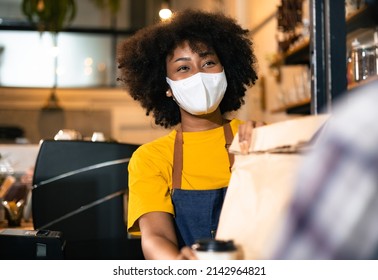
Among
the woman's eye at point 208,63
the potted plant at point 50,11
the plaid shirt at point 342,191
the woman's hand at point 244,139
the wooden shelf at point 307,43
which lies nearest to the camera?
the plaid shirt at point 342,191

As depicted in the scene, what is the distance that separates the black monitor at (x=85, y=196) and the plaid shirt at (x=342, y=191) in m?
1.46

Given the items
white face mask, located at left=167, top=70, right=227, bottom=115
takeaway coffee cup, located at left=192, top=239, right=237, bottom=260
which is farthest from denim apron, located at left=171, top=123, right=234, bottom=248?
takeaway coffee cup, located at left=192, top=239, right=237, bottom=260

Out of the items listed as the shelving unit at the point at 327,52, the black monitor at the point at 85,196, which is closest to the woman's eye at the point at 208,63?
the shelving unit at the point at 327,52

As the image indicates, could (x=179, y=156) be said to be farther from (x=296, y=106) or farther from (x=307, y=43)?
(x=296, y=106)

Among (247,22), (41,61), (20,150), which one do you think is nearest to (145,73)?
(20,150)

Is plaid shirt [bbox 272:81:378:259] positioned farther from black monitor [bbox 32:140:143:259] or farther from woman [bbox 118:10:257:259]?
black monitor [bbox 32:140:143:259]

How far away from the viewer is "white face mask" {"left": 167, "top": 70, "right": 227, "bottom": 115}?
5.39ft

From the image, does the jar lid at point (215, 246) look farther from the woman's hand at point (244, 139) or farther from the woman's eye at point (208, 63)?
the woman's eye at point (208, 63)

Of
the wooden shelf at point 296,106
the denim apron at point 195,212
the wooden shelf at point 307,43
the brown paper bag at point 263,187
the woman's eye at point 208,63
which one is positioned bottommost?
the denim apron at point 195,212

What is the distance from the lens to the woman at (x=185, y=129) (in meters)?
1.55

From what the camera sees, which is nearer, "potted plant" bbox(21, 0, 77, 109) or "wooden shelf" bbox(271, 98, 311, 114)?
"wooden shelf" bbox(271, 98, 311, 114)

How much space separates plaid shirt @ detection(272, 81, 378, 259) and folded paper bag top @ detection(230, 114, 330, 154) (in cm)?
9
